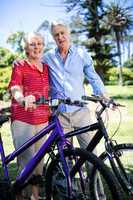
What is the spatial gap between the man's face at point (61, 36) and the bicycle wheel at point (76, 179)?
1.20 m

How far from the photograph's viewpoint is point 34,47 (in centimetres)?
488

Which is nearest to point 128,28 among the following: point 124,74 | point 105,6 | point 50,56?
point 105,6

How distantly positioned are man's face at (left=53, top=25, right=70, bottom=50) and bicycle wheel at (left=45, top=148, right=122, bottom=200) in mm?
1201

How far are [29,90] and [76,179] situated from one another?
1.00 metres

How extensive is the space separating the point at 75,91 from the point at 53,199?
44.4 inches

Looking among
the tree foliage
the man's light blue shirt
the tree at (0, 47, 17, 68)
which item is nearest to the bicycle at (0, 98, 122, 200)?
the man's light blue shirt

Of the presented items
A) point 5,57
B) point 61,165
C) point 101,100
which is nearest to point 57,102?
point 101,100

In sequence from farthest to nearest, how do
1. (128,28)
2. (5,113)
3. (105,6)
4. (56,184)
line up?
(128,28)
(105,6)
(5,113)
(56,184)

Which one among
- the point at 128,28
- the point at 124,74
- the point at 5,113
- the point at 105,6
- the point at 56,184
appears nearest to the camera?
the point at 56,184

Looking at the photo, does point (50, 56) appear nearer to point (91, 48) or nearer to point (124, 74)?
point (91, 48)

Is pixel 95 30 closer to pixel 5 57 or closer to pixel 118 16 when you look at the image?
pixel 118 16

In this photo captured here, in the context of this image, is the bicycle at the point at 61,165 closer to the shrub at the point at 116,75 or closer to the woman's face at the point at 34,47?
the woman's face at the point at 34,47

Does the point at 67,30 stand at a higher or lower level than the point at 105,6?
lower

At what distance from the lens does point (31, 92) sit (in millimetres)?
4922
